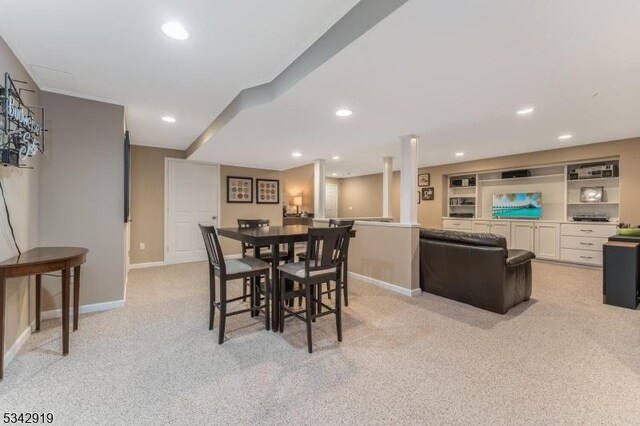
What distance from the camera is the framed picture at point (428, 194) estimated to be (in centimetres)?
719

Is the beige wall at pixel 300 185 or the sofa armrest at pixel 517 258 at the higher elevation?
the beige wall at pixel 300 185

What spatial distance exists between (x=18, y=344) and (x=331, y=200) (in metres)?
8.10

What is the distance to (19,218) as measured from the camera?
2270 mm

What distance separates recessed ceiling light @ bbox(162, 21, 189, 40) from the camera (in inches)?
69.0

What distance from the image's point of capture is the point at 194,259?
5.79 meters

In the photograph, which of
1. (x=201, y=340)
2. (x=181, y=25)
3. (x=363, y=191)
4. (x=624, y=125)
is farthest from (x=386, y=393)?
(x=363, y=191)

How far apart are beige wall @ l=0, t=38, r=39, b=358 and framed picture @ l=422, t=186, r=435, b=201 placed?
7.08 meters

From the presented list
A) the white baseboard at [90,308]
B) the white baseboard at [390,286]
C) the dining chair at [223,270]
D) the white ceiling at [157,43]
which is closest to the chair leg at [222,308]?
the dining chair at [223,270]

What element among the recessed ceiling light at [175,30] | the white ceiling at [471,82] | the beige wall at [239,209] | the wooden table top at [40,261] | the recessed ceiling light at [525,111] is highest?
the recessed ceiling light at [175,30]

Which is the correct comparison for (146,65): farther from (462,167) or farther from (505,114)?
(462,167)

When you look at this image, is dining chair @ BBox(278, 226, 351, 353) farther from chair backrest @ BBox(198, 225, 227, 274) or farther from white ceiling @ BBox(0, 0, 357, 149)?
white ceiling @ BBox(0, 0, 357, 149)

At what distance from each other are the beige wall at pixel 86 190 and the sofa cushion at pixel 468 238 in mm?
3620

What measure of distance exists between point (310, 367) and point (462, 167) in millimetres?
6020

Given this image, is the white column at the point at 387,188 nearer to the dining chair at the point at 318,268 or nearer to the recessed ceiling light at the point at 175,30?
the dining chair at the point at 318,268
